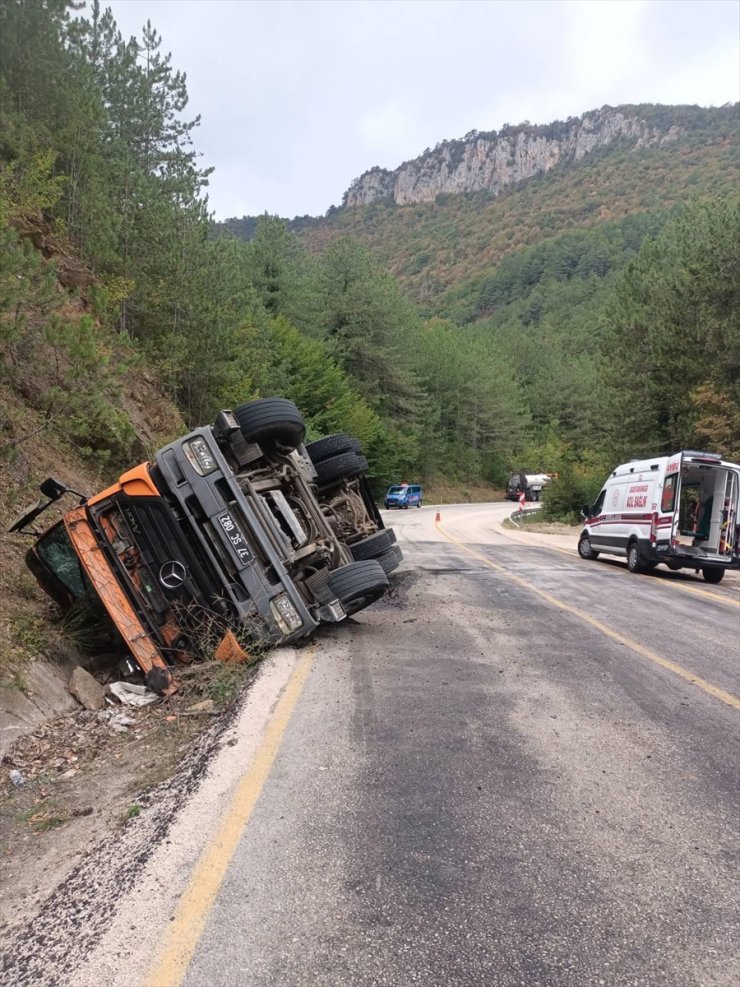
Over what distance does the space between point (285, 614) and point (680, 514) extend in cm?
1050

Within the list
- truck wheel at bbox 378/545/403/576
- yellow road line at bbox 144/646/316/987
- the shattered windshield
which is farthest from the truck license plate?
truck wheel at bbox 378/545/403/576

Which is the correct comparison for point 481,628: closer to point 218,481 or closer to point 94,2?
point 218,481

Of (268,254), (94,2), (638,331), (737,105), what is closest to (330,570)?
(94,2)

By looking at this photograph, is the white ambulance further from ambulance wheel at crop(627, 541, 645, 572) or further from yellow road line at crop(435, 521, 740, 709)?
yellow road line at crop(435, 521, 740, 709)

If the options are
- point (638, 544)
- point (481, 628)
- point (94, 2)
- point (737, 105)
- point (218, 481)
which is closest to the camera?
point (218, 481)

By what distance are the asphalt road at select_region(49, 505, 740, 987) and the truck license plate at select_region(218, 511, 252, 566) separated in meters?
1.02

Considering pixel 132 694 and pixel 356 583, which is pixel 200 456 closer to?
pixel 356 583

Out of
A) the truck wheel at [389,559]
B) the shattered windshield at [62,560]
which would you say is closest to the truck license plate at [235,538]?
the shattered windshield at [62,560]

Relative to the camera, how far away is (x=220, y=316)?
1836 centimetres

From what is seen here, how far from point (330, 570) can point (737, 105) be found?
23102cm

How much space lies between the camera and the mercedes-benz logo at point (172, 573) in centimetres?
618

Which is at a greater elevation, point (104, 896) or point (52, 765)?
point (104, 896)

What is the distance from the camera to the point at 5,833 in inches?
149

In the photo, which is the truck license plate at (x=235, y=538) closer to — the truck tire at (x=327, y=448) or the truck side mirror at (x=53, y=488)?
the truck side mirror at (x=53, y=488)
